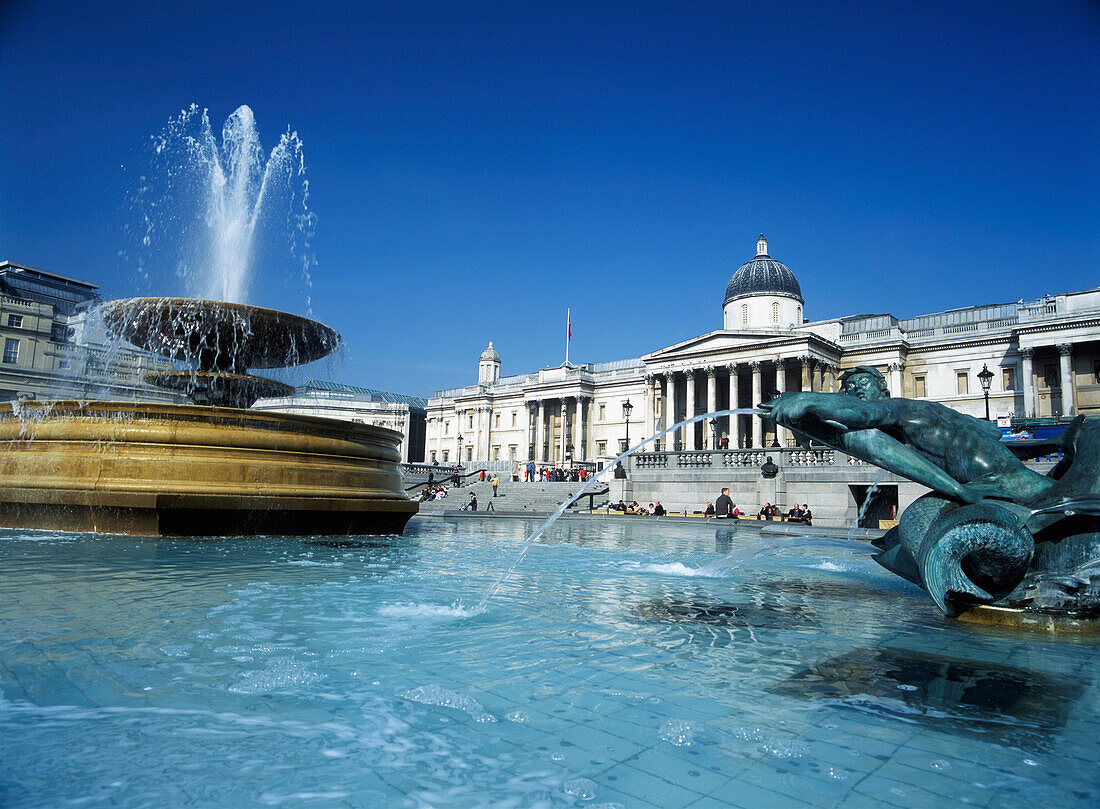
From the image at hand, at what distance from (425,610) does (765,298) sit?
166ft

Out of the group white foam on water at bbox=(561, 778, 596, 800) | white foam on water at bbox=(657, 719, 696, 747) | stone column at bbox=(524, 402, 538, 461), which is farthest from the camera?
stone column at bbox=(524, 402, 538, 461)

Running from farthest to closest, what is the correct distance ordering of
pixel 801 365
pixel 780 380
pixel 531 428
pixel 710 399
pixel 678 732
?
pixel 531 428, pixel 710 399, pixel 801 365, pixel 780 380, pixel 678 732

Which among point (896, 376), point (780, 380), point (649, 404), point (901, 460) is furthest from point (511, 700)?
point (649, 404)

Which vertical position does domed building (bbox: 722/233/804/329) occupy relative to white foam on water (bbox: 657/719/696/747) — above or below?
above

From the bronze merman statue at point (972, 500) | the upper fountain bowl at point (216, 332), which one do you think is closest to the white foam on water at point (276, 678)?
the bronze merman statue at point (972, 500)

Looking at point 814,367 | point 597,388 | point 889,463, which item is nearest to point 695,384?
point 814,367

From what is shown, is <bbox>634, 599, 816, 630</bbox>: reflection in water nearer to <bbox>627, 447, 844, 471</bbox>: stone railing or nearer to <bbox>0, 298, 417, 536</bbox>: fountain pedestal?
<bbox>0, 298, 417, 536</bbox>: fountain pedestal

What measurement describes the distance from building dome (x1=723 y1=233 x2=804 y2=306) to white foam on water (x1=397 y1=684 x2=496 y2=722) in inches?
2056

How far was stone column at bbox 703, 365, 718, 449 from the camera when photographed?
48.2 metres

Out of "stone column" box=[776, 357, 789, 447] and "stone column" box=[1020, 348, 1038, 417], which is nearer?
"stone column" box=[1020, 348, 1038, 417]

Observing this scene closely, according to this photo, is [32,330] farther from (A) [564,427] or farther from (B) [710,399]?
(B) [710,399]

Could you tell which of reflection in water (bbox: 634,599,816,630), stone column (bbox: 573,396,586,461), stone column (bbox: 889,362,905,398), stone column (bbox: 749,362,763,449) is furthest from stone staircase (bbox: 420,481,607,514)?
stone column (bbox: 573,396,586,461)

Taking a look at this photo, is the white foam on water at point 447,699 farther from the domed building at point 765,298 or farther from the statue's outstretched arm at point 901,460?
the domed building at point 765,298

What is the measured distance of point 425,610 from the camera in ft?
15.9
